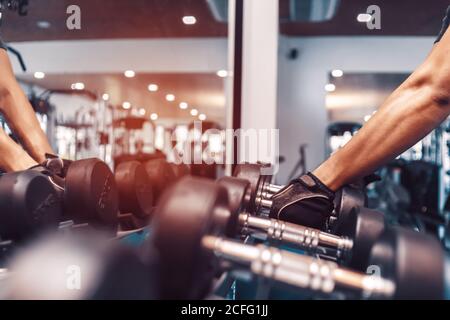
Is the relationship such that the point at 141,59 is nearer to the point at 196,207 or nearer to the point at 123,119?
the point at 123,119

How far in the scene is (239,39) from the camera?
204 centimetres

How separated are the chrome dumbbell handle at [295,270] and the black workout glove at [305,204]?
327 mm

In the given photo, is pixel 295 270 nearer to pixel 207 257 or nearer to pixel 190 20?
pixel 207 257

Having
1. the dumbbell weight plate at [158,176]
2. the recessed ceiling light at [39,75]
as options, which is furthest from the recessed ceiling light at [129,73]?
the dumbbell weight plate at [158,176]

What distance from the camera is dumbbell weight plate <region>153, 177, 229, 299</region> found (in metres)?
0.32

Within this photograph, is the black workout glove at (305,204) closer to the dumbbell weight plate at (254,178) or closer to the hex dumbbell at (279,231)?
the dumbbell weight plate at (254,178)

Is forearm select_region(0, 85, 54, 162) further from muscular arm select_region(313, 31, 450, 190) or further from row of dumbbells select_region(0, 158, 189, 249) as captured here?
muscular arm select_region(313, 31, 450, 190)

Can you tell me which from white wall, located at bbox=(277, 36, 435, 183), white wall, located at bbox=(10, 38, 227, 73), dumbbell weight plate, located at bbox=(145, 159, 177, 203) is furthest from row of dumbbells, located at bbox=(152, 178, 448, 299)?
white wall, located at bbox=(277, 36, 435, 183)

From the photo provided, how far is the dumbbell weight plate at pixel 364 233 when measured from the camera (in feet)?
1.45

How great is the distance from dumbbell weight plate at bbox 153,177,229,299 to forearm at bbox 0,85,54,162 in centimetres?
85

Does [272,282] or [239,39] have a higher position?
[239,39]

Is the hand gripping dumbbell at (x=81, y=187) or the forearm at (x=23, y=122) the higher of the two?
the forearm at (x=23, y=122)

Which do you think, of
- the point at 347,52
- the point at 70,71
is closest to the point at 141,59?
the point at 70,71
